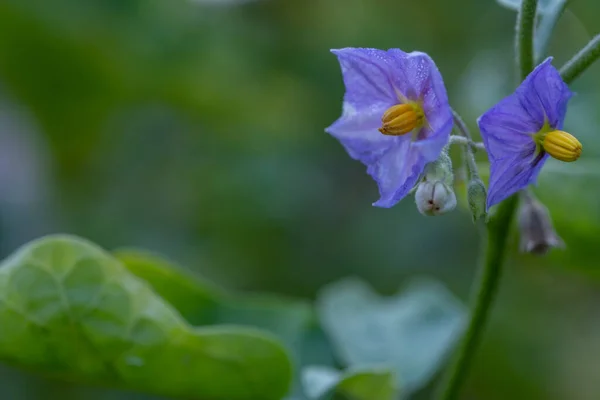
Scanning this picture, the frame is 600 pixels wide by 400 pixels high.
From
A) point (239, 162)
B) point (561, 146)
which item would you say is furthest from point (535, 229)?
point (239, 162)

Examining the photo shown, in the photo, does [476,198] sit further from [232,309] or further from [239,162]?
[239,162]

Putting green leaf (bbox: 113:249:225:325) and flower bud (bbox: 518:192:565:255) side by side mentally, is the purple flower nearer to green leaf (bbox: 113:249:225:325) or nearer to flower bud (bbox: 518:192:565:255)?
flower bud (bbox: 518:192:565:255)

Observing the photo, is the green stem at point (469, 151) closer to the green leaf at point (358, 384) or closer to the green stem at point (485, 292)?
the green stem at point (485, 292)

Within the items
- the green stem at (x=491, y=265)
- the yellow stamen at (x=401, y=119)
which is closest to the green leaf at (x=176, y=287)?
the green stem at (x=491, y=265)


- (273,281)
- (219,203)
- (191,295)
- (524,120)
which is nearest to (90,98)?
(219,203)

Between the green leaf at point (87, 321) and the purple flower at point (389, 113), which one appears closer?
the purple flower at point (389, 113)

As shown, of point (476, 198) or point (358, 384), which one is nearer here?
point (476, 198)
